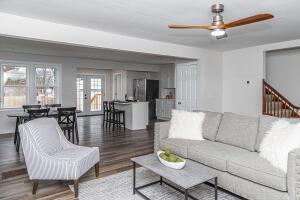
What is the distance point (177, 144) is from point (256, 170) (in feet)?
4.15

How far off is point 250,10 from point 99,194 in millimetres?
3353

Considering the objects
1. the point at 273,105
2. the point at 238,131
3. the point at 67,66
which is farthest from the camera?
the point at 67,66

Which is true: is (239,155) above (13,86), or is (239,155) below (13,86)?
below

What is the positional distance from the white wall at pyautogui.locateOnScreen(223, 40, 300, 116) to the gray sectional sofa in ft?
9.55

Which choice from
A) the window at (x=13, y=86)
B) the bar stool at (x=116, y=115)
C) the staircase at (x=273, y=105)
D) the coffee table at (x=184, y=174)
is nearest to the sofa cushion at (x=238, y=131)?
the coffee table at (x=184, y=174)

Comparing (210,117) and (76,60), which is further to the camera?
(76,60)

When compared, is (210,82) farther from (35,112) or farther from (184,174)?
(35,112)

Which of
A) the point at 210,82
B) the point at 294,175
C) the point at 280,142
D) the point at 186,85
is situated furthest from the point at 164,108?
the point at 294,175

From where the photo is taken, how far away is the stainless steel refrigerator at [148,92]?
938cm

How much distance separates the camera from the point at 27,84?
22.7ft

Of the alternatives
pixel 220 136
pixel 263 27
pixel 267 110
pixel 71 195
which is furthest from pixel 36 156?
pixel 267 110

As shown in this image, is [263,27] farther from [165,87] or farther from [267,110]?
[165,87]

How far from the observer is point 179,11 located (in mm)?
3188

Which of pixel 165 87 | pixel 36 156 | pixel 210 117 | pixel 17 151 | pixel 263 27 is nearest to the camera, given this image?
pixel 36 156
